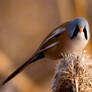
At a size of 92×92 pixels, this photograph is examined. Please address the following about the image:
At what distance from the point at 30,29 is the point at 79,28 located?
1.90 m

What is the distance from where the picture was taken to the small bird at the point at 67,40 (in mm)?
2658

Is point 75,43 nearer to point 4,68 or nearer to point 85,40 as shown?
point 85,40

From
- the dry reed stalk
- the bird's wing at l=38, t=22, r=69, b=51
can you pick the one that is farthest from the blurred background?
the dry reed stalk

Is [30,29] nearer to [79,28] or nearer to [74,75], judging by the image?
[79,28]

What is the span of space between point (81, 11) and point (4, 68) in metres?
1.17

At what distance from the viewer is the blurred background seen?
13.9 feet

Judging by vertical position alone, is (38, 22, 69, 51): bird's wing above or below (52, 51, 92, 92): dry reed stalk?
below

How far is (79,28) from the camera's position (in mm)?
2641

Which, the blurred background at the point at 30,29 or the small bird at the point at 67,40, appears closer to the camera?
the small bird at the point at 67,40

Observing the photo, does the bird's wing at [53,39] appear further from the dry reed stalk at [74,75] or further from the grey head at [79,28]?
the dry reed stalk at [74,75]

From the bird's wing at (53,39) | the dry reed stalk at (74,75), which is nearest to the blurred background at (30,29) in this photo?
the bird's wing at (53,39)

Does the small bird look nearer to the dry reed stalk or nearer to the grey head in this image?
the grey head

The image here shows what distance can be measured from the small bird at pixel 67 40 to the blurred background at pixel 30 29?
1332 millimetres

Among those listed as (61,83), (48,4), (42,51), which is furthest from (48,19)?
(61,83)
